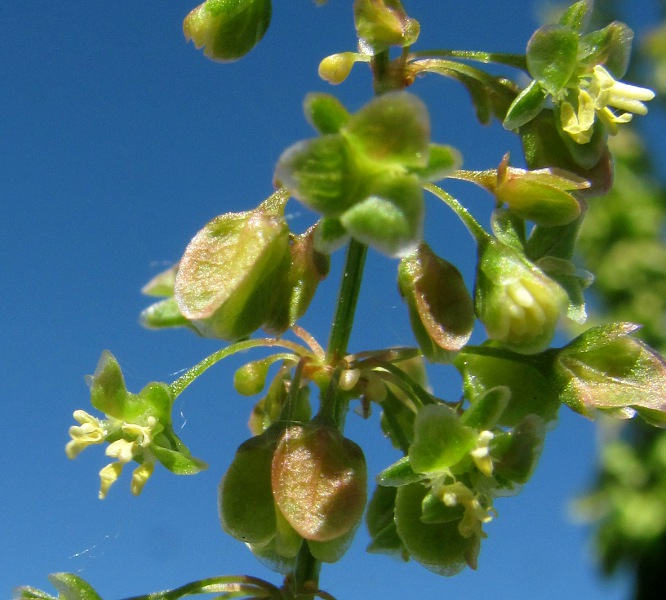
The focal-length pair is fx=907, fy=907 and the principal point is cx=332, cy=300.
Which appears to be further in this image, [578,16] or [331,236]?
[578,16]

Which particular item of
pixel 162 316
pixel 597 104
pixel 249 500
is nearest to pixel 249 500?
pixel 249 500

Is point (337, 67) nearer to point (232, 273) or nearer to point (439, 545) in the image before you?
point (232, 273)

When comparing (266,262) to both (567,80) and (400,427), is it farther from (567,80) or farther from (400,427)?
(567,80)

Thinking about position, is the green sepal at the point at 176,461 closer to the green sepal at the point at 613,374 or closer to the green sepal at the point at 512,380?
the green sepal at the point at 512,380

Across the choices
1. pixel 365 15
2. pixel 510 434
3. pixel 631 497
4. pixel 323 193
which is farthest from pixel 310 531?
pixel 631 497

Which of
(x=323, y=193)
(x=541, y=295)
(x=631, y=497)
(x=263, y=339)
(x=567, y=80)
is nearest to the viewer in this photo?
(x=323, y=193)

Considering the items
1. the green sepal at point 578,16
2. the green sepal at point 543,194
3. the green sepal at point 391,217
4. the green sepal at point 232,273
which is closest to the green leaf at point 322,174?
the green sepal at point 391,217

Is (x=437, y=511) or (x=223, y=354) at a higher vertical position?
(x=223, y=354)

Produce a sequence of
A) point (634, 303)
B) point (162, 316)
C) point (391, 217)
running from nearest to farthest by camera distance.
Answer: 1. point (391, 217)
2. point (162, 316)
3. point (634, 303)
